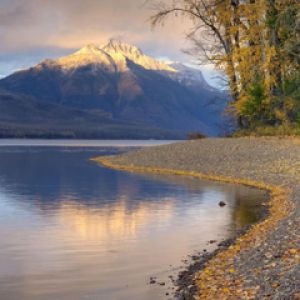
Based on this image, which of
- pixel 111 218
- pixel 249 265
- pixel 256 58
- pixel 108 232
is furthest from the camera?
pixel 256 58

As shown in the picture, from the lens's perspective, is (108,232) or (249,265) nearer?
(249,265)

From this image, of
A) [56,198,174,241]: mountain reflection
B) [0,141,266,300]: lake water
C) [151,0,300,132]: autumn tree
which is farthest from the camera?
[151,0,300,132]: autumn tree

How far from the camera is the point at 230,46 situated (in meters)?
64.1

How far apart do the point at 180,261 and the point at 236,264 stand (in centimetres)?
266

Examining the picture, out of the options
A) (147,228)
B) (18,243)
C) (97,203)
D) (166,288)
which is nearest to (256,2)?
(97,203)

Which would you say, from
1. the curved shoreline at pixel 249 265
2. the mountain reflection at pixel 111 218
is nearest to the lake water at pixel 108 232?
the mountain reflection at pixel 111 218

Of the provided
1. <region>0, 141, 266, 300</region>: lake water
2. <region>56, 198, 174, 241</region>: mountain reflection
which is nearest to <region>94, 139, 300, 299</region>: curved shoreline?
<region>0, 141, 266, 300</region>: lake water

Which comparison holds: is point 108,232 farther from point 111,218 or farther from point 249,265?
point 249,265

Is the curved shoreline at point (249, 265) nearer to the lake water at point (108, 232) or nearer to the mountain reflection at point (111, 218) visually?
the lake water at point (108, 232)

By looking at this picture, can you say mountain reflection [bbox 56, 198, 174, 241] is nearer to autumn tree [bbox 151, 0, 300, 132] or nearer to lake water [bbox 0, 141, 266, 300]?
lake water [bbox 0, 141, 266, 300]

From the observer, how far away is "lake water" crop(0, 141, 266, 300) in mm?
→ 15242

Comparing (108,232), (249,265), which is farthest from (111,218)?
(249,265)

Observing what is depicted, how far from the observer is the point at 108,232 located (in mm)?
23250

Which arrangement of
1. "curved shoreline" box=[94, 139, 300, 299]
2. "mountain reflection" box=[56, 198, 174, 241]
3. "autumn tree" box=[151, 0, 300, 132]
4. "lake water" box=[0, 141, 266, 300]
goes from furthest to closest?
"autumn tree" box=[151, 0, 300, 132], "mountain reflection" box=[56, 198, 174, 241], "lake water" box=[0, 141, 266, 300], "curved shoreline" box=[94, 139, 300, 299]
